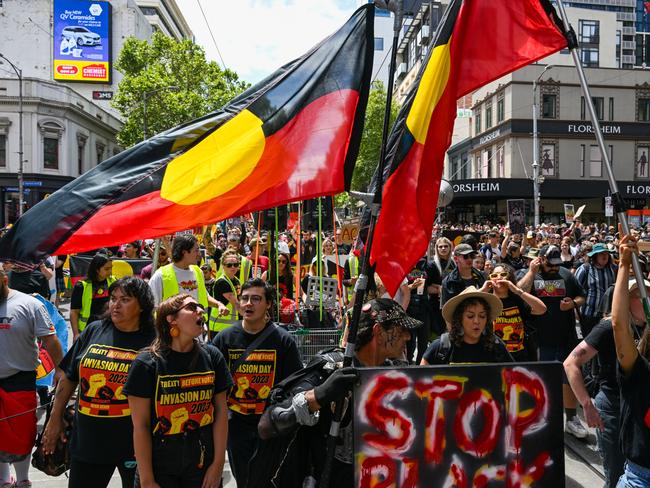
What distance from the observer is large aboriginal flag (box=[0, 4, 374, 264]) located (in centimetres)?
327

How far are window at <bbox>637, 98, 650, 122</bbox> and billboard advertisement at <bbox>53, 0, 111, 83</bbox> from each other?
152 ft

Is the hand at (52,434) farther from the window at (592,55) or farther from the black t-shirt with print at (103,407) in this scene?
the window at (592,55)

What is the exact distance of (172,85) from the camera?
4253cm

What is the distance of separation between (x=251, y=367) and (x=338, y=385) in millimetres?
1647

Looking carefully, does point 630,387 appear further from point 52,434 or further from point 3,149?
point 3,149

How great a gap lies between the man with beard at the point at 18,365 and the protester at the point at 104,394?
70 centimetres

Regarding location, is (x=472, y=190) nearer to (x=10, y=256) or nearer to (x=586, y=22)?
(x=586, y=22)

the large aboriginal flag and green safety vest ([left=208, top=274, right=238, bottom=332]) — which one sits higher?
the large aboriginal flag

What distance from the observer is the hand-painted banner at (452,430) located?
258 cm

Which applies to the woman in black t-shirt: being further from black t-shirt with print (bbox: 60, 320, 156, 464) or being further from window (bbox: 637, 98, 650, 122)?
window (bbox: 637, 98, 650, 122)

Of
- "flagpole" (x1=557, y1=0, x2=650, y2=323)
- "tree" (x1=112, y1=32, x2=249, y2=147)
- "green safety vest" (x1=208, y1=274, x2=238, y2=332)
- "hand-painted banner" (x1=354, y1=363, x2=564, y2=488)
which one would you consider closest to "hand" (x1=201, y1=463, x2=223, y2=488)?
"hand-painted banner" (x1=354, y1=363, x2=564, y2=488)

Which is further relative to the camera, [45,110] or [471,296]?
[45,110]

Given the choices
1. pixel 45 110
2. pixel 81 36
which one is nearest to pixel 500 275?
pixel 45 110

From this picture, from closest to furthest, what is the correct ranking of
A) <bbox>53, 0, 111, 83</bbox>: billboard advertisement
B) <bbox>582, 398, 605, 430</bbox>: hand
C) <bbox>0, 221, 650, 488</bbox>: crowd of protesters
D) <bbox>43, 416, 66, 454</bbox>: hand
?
1. <bbox>0, 221, 650, 488</bbox>: crowd of protesters
2. <bbox>582, 398, 605, 430</bbox>: hand
3. <bbox>43, 416, 66, 454</bbox>: hand
4. <bbox>53, 0, 111, 83</bbox>: billboard advertisement
